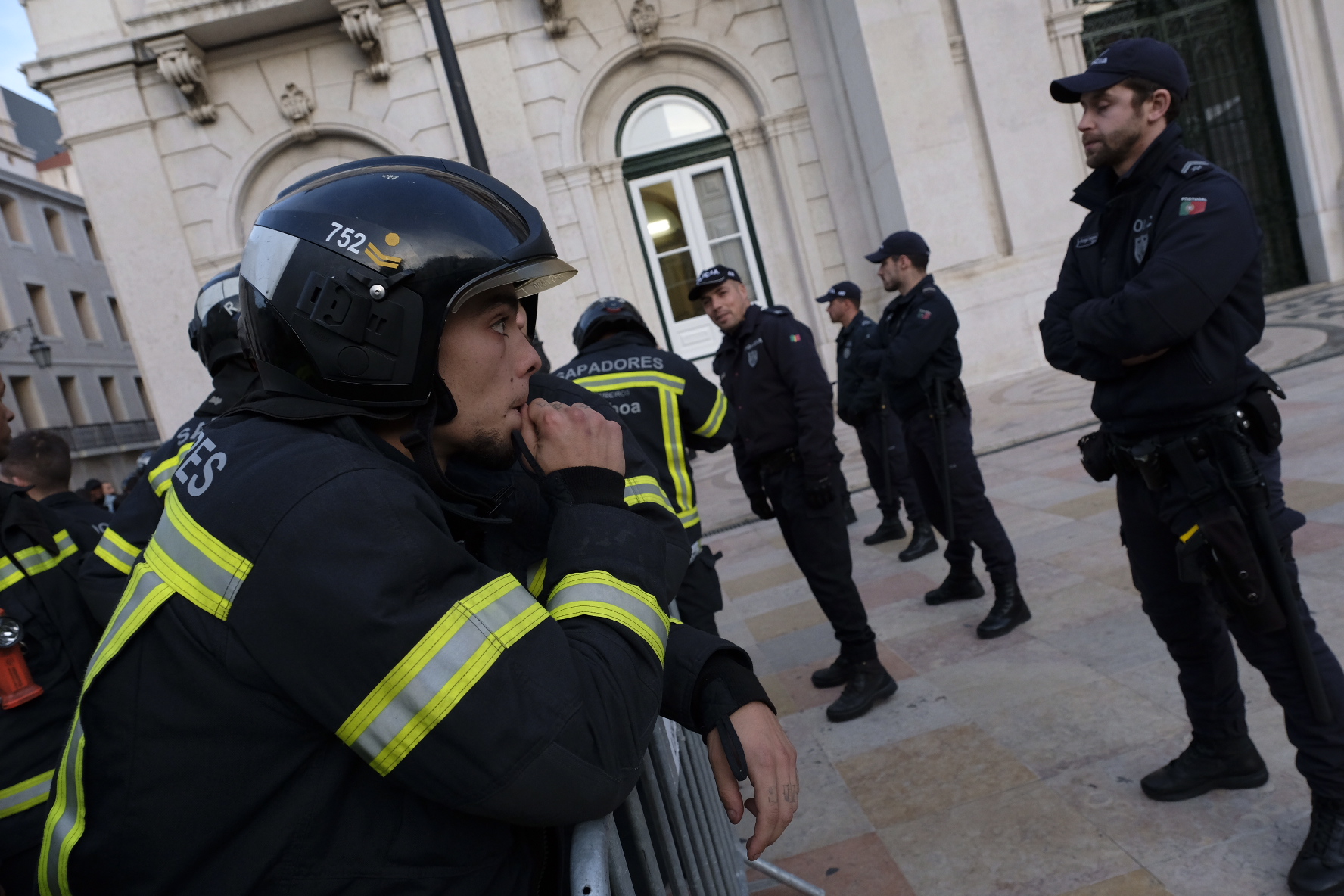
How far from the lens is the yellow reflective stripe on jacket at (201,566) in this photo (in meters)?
1.07

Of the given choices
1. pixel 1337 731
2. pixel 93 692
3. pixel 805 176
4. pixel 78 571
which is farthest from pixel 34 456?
pixel 805 176

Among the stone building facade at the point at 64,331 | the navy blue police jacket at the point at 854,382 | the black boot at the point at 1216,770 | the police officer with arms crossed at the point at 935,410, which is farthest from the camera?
the stone building facade at the point at 64,331

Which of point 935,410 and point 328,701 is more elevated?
point 328,701

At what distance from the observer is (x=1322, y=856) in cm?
233

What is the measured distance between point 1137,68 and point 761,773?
7.68ft

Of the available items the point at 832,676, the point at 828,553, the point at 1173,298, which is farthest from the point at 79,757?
the point at 832,676

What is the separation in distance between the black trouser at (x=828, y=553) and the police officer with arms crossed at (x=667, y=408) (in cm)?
66

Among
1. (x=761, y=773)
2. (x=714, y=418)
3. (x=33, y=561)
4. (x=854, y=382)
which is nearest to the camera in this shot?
(x=761, y=773)

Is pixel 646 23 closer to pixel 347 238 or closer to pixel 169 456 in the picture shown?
A: pixel 169 456

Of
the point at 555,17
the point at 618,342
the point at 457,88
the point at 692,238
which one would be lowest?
the point at 618,342

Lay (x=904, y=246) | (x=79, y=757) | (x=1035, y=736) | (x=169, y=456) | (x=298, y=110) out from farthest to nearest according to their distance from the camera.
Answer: (x=298, y=110) → (x=904, y=246) → (x=1035, y=736) → (x=169, y=456) → (x=79, y=757)

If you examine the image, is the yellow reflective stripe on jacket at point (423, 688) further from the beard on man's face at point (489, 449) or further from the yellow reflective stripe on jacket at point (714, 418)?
the yellow reflective stripe on jacket at point (714, 418)

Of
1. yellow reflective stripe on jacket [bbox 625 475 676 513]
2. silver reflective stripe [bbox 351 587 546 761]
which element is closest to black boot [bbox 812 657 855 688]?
yellow reflective stripe on jacket [bbox 625 475 676 513]

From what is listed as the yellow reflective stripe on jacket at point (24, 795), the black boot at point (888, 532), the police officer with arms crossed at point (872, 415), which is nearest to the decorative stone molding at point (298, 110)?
the police officer with arms crossed at point (872, 415)
